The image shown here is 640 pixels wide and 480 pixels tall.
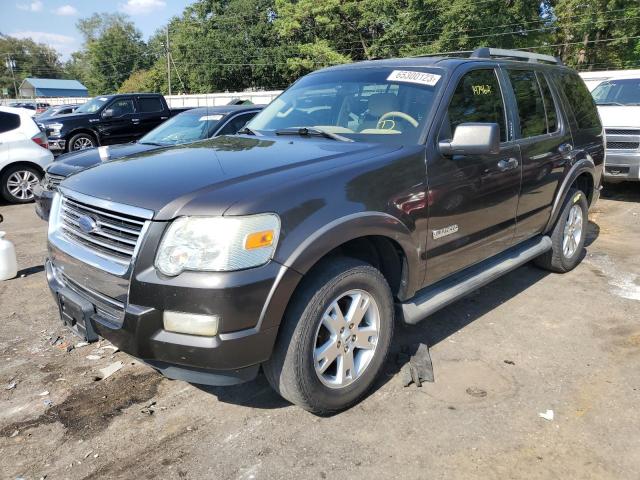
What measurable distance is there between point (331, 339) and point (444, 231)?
1.08 meters

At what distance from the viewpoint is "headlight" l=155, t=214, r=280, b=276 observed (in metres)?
2.33

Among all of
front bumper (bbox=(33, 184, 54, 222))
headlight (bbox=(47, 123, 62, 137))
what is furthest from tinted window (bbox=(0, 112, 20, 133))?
headlight (bbox=(47, 123, 62, 137))

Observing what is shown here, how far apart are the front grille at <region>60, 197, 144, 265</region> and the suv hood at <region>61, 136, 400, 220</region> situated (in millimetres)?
85

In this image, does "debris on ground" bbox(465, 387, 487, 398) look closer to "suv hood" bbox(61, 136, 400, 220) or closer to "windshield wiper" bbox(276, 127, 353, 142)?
"suv hood" bbox(61, 136, 400, 220)

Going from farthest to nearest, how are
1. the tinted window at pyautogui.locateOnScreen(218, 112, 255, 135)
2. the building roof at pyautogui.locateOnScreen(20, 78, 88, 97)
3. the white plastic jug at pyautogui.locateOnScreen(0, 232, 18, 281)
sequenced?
the building roof at pyautogui.locateOnScreen(20, 78, 88, 97), the tinted window at pyautogui.locateOnScreen(218, 112, 255, 135), the white plastic jug at pyautogui.locateOnScreen(0, 232, 18, 281)

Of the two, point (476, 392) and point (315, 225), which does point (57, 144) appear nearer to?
point (315, 225)

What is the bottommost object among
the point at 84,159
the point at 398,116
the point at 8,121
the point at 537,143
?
the point at 84,159

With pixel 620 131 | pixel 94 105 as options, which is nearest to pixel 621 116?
pixel 620 131

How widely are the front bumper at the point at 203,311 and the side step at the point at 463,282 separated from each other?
1.09 metres

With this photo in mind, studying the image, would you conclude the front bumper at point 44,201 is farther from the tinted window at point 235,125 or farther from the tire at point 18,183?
the tire at point 18,183

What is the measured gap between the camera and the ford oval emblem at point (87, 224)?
271cm

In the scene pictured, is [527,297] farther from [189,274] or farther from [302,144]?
[189,274]

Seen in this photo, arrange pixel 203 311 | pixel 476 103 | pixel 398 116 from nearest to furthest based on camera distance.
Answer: pixel 203 311 < pixel 398 116 < pixel 476 103

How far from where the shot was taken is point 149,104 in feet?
46.9
